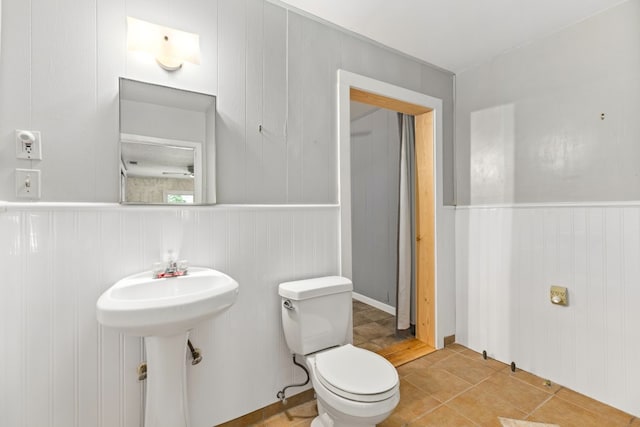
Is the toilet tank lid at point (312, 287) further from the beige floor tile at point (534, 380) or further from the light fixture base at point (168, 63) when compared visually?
the beige floor tile at point (534, 380)

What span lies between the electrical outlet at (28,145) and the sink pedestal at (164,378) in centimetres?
87

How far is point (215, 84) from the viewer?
1.57 metres

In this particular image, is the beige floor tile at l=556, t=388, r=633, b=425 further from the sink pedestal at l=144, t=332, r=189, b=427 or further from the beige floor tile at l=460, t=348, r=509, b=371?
the sink pedestal at l=144, t=332, r=189, b=427

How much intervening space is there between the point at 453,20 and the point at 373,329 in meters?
2.56

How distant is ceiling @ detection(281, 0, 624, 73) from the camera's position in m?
1.74

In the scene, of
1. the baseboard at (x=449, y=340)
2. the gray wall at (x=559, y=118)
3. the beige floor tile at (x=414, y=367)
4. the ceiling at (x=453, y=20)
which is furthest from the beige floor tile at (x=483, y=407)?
the ceiling at (x=453, y=20)

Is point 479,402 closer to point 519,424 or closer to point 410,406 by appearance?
point 519,424

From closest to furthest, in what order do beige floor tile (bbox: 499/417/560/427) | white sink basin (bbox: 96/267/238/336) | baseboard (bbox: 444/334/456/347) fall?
white sink basin (bbox: 96/267/238/336) → beige floor tile (bbox: 499/417/560/427) → baseboard (bbox: 444/334/456/347)

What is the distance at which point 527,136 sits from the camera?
83.7 inches

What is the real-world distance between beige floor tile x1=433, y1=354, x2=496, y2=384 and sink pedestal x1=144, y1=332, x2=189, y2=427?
1.78 meters

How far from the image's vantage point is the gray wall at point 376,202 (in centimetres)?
324

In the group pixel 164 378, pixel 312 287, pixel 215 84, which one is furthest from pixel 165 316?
pixel 215 84

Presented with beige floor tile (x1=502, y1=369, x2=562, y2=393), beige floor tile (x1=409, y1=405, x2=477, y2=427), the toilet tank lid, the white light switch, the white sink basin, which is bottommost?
beige floor tile (x1=409, y1=405, x2=477, y2=427)

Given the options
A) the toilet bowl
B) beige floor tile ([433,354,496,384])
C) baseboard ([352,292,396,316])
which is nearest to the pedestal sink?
the toilet bowl
